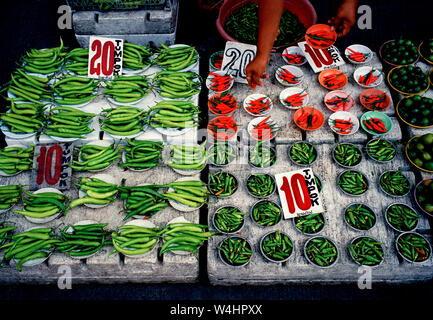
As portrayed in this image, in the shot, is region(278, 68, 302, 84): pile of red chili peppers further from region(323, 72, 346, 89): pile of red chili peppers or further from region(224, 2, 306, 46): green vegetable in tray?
region(224, 2, 306, 46): green vegetable in tray

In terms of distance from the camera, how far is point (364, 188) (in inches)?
144

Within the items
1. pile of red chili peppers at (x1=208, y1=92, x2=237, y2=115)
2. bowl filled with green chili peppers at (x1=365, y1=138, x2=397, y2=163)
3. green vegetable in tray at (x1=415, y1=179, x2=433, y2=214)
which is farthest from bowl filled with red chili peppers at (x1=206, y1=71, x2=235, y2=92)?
green vegetable in tray at (x1=415, y1=179, x2=433, y2=214)

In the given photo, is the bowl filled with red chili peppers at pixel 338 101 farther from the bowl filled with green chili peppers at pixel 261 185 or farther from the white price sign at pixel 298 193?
the bowl filled with green chili peppers at pixel 261 185

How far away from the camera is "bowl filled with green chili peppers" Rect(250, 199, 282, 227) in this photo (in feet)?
11.6

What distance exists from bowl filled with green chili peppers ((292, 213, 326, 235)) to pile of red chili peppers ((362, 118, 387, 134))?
1.49m

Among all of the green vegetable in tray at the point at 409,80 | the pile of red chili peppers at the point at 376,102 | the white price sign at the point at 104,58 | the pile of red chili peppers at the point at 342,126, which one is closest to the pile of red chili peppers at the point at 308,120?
the pile of red chili peppers at the point at 342,126

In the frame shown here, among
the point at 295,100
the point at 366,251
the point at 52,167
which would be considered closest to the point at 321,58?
the point at 295,100

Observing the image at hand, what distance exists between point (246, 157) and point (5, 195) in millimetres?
3050

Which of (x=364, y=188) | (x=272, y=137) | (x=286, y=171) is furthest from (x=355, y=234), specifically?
(x=272, y=137)

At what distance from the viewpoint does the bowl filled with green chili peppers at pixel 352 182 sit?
12.0 ft

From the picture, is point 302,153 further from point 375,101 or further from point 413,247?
point 413,247

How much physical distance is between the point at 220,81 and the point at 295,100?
1.13 m

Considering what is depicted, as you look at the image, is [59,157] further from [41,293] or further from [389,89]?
[389,89]

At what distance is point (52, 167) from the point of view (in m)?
3.69
